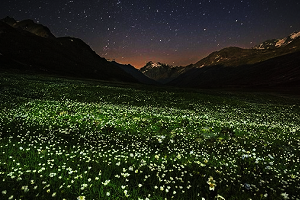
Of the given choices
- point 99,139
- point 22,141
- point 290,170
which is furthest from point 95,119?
point 290,170

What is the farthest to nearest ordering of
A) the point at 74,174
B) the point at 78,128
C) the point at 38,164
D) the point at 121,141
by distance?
the point at 78,128
the point at 121,141
the point at 38,164
the point at 74,174

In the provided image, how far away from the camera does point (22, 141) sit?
10.4 m

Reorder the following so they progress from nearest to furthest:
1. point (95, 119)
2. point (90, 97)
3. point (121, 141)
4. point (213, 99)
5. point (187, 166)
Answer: point (187, 166), point (121, 141), point (95, 119), point (90, 97), point (213, 99)

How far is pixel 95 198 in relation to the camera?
18.7 ft

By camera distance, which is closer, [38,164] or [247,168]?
[38,164]

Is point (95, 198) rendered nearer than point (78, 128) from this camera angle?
Yes

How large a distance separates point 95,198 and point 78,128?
867 cm

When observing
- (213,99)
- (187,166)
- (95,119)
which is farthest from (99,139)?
(213,99)

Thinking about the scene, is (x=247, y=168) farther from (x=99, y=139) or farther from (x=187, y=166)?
(x=99, y=139)

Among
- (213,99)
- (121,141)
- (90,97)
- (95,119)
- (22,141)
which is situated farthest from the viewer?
(213,99)

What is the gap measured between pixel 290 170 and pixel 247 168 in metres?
2.09

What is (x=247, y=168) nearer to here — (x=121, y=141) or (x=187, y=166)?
(x=187, y=166)

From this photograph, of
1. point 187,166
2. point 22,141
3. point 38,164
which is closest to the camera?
point 38,164

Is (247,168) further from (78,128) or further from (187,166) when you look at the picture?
(78,128)
